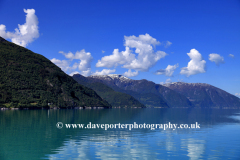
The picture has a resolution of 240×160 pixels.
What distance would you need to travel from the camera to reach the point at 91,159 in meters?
33.7

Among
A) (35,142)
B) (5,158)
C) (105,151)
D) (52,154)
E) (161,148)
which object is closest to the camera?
(5,158)

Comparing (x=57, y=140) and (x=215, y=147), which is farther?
(x=57, y=140)

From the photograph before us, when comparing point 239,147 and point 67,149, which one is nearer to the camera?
point 67,149

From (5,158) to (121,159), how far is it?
17.6 metres

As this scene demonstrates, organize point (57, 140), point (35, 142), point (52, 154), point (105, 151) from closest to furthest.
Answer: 1. point (52, 154)
2. point (105, 151)
3. point (35, 142)
4. point (57, 140)

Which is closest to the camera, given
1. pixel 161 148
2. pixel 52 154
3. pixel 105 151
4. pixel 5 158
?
pixel 5 158

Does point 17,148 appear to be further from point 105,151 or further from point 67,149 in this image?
point 105,151

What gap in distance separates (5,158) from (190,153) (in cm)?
3065

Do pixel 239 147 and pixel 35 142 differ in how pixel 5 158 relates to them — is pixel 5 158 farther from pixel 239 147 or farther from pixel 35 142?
pixel 239 147

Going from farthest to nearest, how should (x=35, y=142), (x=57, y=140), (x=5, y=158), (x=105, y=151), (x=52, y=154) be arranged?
(x=57, y=140), (x=35, y=142), (x=105, y=151), (x=52, y=154), (x=5, y=158)

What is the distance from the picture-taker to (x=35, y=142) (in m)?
45.0

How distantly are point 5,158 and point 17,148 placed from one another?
20.2 ft

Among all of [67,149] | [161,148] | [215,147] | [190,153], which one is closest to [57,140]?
[67,149]

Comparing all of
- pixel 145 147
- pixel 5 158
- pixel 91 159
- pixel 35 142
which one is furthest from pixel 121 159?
pixel 35 142
